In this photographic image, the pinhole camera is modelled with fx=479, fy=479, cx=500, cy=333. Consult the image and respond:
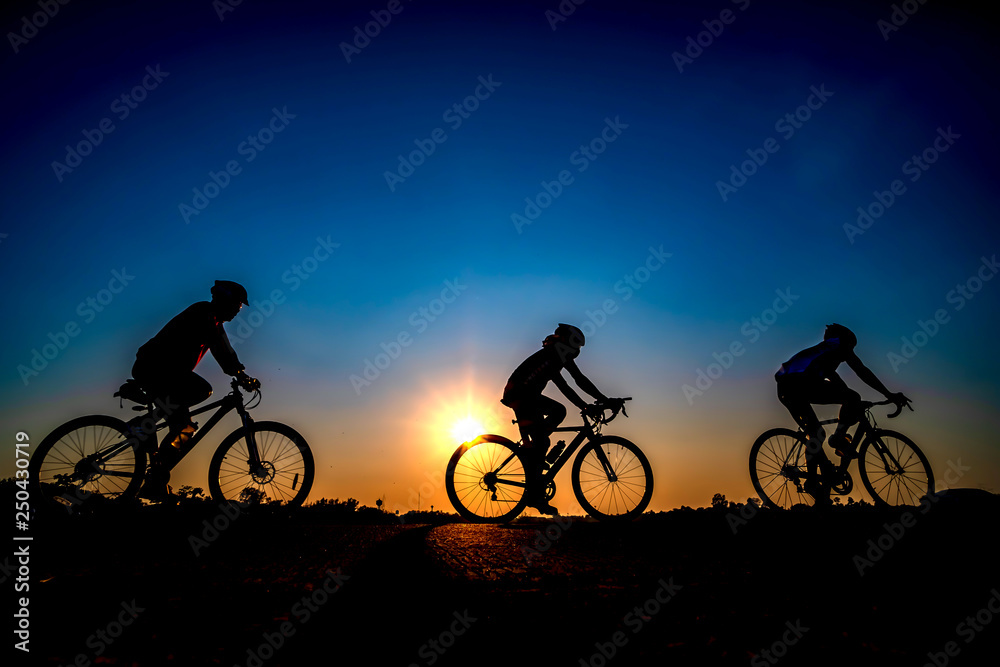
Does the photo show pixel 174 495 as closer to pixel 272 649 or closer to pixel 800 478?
pixel 272 649

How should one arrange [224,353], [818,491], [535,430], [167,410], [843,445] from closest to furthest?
1. [167,410]
2. [224,353]
3. [535,430]
4. [818,491]
5. [843,445]

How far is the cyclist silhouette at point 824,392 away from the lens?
732 centimetres

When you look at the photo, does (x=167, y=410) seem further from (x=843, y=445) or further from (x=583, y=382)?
(x=843, y=445)

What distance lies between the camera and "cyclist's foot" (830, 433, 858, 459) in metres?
7.53

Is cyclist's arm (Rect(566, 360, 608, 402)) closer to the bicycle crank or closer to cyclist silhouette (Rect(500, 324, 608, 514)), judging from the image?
cyclist silhouette (Rect(500, 324, 608, 514))

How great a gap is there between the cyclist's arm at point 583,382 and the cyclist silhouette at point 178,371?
13.4 ft

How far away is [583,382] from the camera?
22.3 ft

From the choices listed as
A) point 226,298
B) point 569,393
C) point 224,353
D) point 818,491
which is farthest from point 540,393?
point 818,491

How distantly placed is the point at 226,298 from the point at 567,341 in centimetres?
446

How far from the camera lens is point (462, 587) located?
98.3 inches

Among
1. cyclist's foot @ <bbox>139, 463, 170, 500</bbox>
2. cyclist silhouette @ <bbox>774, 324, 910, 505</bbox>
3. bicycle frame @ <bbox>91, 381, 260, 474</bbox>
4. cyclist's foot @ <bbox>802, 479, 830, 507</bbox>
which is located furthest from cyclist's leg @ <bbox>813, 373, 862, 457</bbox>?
cyclist's foot @ <bbox>139, 463, 170, 500</bbox>

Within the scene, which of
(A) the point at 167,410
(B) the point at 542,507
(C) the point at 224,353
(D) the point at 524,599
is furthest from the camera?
(B) the point at 542,507

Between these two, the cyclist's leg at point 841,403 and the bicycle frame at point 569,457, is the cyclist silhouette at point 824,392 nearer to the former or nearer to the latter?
the cyclist's leg at point 841,403

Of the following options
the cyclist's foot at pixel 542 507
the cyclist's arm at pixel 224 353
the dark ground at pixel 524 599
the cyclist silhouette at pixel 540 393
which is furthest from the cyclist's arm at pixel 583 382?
the cyclist's arm at pixel 224 353
